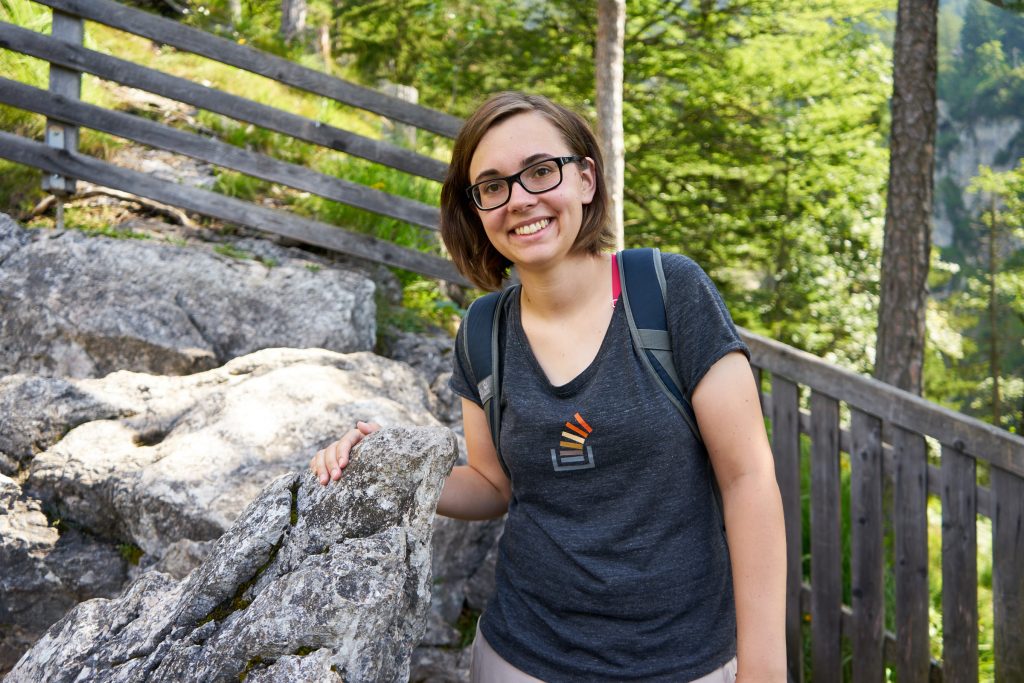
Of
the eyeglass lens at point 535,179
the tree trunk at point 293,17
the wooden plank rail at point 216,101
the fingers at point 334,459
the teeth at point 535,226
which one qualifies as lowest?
the fingers at point 334,459

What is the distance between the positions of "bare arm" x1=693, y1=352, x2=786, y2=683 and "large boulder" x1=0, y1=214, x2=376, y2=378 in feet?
10.4

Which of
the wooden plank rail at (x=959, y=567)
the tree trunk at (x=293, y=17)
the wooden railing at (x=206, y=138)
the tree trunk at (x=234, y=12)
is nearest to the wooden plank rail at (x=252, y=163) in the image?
the wooden railing at (x=206, y=138)

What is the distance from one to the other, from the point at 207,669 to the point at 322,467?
1.69 feet

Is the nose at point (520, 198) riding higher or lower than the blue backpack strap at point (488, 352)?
higher

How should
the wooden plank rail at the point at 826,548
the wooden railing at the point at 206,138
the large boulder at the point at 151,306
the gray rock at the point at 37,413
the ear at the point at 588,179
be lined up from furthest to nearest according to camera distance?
the wooden railing at the point at 206,138 < the large boulder at the point at 151,306 < the wooden plank rail at the point at 826,548 < the gray rock at the point at 37,413 < the ear at the point at 588,179

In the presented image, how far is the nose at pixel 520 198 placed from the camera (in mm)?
2018

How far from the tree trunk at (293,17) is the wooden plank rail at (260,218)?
7811mm

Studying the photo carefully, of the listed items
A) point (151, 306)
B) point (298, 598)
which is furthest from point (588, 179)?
point (151, 306)

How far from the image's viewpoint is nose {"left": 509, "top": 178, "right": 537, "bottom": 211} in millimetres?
2018

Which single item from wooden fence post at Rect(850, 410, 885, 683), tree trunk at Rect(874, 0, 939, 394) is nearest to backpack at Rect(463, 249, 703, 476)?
wooden fence post at Rect(850, 410, 885, 683)

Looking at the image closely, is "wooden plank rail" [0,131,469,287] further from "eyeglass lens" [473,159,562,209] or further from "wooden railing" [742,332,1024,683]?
"eyeglass lens" [473,159,562,209]

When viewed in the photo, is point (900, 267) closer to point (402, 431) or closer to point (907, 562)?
point (907, 562)

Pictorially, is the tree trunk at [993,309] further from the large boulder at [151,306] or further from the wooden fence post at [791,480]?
the large boulder at [151,306]

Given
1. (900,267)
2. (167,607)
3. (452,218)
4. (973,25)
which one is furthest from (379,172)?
(973,25)
